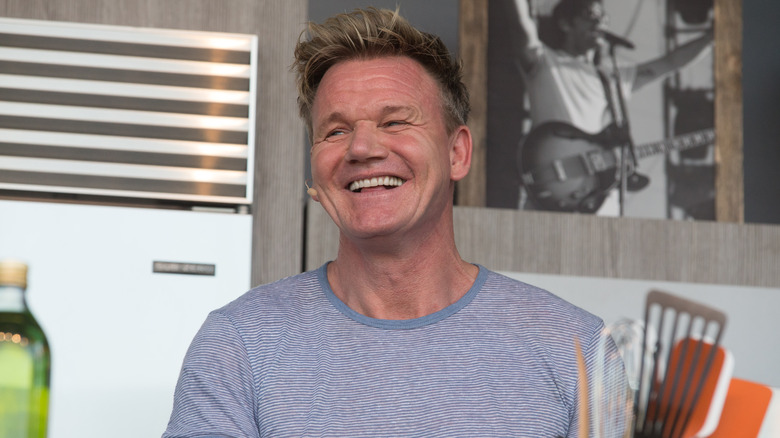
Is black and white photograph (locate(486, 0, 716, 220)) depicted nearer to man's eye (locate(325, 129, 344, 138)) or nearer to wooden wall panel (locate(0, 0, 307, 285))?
wooden wall panel (locate(0, 0, 307, 285))

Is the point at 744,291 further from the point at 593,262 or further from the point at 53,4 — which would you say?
the point at 53,4

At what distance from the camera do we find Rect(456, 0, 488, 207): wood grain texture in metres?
2.32

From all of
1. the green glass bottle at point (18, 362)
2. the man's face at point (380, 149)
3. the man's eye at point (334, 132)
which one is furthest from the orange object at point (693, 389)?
the man's eye at point (334, 132)

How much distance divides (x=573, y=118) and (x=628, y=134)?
0.15m

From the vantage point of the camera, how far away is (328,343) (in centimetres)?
124

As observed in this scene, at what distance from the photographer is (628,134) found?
7.96ft

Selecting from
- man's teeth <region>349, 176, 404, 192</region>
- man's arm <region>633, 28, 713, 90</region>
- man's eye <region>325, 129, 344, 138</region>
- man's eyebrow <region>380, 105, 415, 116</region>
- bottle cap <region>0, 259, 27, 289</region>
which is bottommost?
bottle cap <region>0, 259, 27, 289</region>

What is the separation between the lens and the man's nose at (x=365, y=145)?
126cm

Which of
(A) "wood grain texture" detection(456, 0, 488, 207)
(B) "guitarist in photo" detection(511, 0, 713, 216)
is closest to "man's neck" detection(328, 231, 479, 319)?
(A) "wood grain texture" detection(456, 0, 488, 207)

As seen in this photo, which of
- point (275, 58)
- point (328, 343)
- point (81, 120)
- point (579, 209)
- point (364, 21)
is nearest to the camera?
point (328, 343)

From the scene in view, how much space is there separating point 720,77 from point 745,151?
0.23 metres

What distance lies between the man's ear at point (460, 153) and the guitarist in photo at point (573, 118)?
95cm

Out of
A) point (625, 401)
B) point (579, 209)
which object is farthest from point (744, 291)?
Result: point (625, 401)

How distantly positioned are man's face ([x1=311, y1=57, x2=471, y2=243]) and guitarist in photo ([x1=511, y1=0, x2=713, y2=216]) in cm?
104
